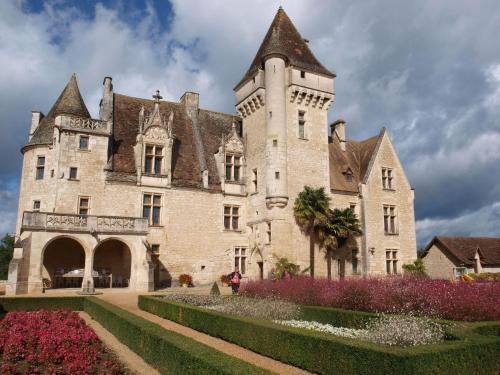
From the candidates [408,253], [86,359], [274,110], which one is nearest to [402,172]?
[408,253]

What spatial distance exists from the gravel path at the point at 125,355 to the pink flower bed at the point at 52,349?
0.84ft

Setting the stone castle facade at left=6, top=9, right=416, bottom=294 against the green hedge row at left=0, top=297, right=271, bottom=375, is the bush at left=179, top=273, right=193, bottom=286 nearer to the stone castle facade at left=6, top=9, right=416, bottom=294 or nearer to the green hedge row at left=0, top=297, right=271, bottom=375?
the stone castle facade at left=6, top=9, right=416, bottom=294

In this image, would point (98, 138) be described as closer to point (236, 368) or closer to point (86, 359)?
point (86, 359)

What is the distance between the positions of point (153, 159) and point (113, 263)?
6323mm

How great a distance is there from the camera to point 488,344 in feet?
23.2

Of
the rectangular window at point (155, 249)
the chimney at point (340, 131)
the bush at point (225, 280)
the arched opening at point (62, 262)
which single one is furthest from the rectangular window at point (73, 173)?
the chimney at point (340, 131)

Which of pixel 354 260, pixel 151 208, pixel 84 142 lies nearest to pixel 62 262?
pixel 151 208

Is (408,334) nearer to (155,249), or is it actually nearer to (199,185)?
(155,249)

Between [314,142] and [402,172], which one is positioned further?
[402,172]

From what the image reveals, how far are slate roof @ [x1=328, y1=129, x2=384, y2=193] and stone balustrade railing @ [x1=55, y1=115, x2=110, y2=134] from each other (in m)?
14.2

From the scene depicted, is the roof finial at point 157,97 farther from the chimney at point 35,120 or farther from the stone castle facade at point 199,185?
the chimney at point 35,120

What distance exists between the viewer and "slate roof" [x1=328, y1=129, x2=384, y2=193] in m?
27.8

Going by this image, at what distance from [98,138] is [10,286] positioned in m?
8.86

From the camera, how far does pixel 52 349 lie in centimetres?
876
